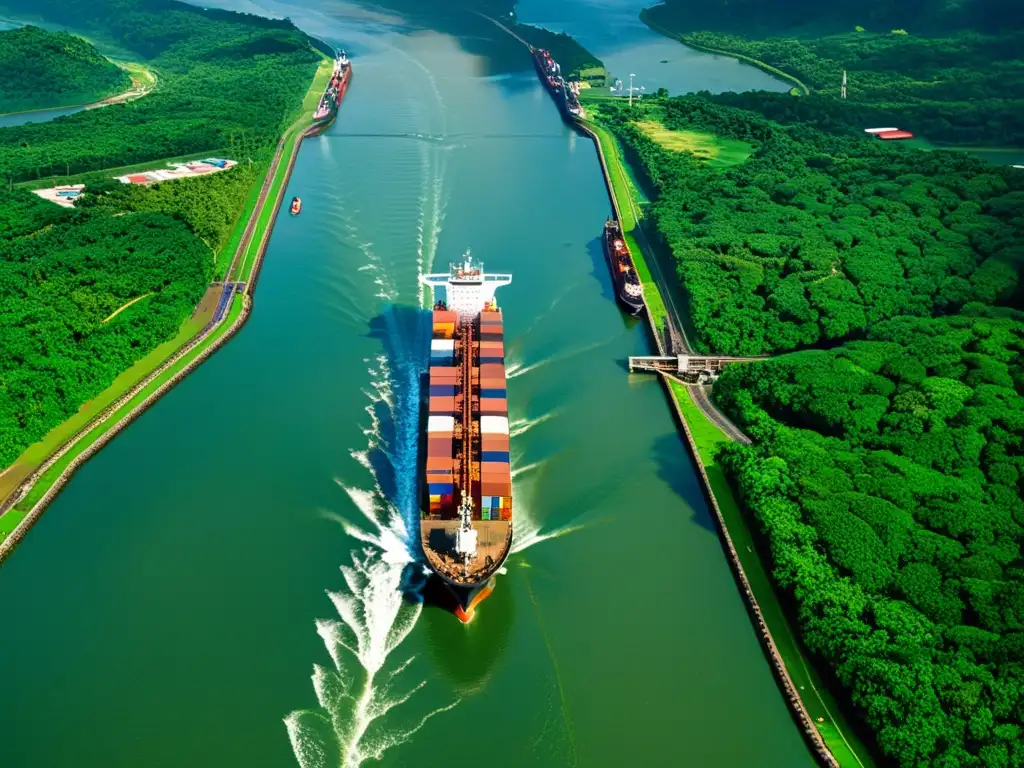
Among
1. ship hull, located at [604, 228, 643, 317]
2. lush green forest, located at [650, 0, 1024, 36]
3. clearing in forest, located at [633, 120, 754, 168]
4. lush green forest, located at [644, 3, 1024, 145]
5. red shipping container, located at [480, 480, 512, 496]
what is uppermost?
lush green forest, located at [650, 0, 1024, 36]

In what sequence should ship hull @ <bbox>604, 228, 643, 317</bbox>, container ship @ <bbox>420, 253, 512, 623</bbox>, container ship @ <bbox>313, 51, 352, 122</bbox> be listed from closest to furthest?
container ship @ <bbox>420, 253, 512, 623</bbox>
ship hull @ <bbox>604, 228, 643, 317</bbox>
container ship @ <bbox>313, 51, 352, 122</bbox>

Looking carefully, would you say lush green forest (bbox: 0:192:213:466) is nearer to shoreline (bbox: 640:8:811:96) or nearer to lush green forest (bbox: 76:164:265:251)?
lush green forest (bbox: 76:164:265:251)

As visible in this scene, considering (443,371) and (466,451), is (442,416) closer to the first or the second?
(466,451)

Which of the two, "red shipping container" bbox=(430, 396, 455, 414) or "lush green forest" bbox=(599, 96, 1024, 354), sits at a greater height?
"lush green forest" bbox=(599, 96, 1024, 354)

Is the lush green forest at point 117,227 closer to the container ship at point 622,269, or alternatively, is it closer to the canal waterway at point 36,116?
the canal waterway at point 36,116

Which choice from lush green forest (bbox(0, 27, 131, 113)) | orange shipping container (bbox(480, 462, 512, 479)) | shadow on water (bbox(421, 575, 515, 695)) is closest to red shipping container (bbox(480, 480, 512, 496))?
orange shipping container (bbox(480, 462, 512, 479))

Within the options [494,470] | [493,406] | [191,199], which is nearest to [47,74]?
[191,199]

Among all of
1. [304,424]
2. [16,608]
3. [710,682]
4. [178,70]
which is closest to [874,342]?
[710,682]
